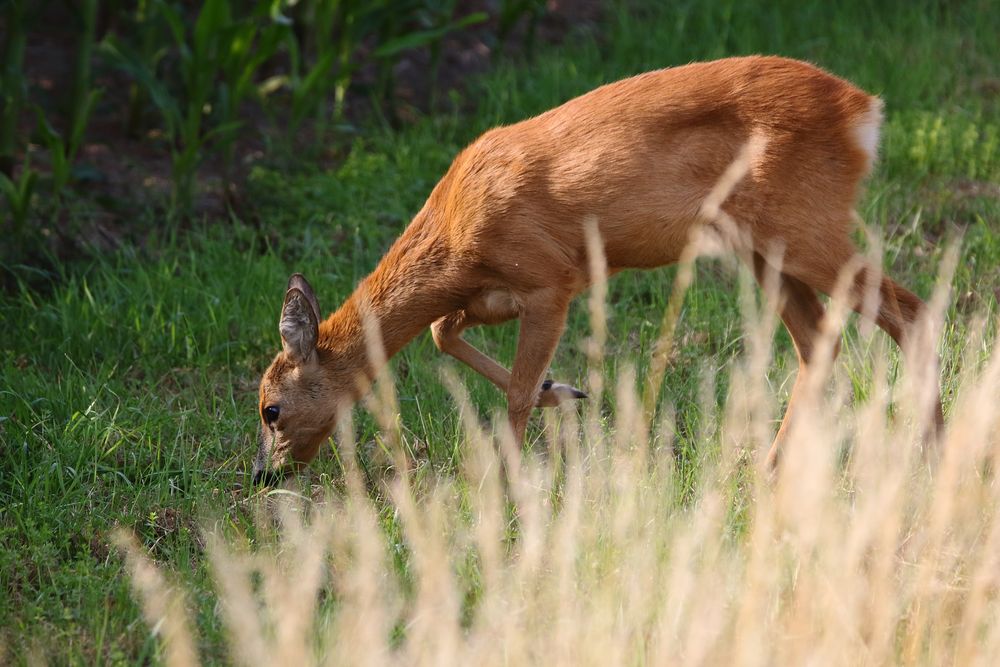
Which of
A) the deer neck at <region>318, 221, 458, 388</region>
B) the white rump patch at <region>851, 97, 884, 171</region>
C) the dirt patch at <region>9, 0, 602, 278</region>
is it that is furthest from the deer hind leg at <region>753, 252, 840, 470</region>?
the dirt patch at <region>9, 0, 602, 278</region>

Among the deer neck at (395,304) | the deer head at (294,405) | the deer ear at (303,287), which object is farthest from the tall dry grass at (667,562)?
the deer ear at (303,287)

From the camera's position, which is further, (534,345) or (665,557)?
(534,345)

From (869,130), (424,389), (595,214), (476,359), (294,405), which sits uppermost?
(869,130)

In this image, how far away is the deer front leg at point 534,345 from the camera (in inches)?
204

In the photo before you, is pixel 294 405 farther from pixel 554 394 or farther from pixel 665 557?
pixel 665 557

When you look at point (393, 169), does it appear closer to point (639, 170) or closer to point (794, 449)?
point (639, 170)

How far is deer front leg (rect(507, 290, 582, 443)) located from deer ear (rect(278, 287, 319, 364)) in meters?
0.82

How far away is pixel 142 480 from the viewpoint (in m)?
5.39

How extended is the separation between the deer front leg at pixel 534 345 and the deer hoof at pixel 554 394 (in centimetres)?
29

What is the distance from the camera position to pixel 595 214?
5.12m

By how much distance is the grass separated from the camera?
4090 millimetres

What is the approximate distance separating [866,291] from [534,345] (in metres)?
1.30

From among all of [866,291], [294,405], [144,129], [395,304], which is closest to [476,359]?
[395,304]

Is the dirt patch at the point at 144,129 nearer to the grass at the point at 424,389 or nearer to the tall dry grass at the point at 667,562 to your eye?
the grass at the point at 424,389
